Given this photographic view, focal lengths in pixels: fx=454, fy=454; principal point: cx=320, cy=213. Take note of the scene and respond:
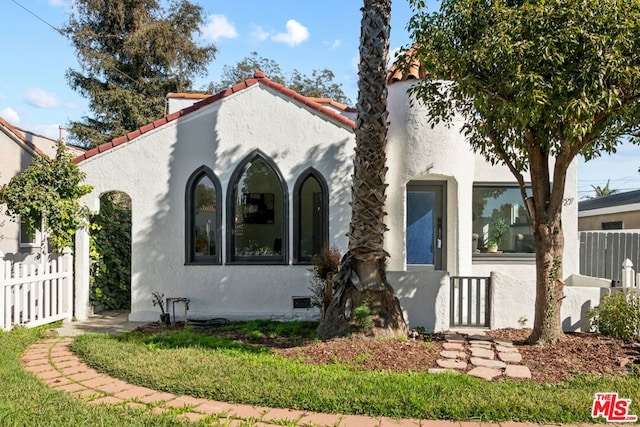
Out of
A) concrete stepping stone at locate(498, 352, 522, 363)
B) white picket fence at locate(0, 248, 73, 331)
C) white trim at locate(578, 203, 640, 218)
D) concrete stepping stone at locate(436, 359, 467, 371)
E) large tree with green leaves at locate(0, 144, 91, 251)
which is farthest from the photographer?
white trim at locate(578, 203, 640, 218)

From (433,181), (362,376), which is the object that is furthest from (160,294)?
(433,181)

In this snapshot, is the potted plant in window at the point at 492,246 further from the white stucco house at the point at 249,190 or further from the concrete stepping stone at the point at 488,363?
the concrete stepping stone at the point at 488,363

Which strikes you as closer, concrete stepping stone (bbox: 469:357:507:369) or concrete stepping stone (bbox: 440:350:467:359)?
concrete stepping stone (bbox: 469:357:507:369)

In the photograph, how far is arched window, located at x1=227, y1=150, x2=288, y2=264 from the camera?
9.84m

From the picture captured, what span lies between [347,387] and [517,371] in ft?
8.01

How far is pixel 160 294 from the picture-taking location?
9.63m

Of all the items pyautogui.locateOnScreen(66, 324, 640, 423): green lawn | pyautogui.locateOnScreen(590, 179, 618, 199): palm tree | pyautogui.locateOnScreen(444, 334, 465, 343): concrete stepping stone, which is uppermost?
pyautogui.locateOnScreen(590, 179, 618, 199): palm tree

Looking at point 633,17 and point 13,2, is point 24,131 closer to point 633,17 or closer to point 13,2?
point 13,2

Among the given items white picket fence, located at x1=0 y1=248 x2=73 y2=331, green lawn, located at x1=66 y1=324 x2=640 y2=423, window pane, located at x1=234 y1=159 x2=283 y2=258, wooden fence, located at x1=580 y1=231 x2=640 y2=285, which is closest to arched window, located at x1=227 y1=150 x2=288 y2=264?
window pane, located at x1=234 y1=159 x2=283 y2=258

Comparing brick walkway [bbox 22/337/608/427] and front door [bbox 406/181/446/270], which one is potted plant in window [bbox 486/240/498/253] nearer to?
front door [bbox 406/181/446/270]

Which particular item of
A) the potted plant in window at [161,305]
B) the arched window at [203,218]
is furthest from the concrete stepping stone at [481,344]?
the potted plant in window at [161,305]

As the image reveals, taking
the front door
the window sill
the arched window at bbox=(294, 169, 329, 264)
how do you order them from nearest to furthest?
the arched window at bbox=(294, 169, 329, 264)
the window sill
the front door

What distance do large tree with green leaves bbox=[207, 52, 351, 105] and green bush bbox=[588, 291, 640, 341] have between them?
116 feet

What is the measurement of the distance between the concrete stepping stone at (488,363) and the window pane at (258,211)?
4.82 metres
